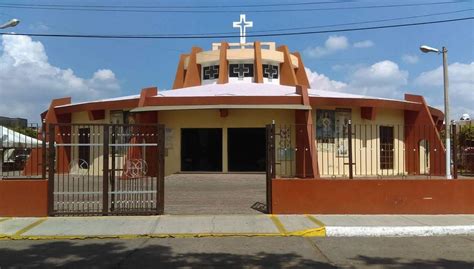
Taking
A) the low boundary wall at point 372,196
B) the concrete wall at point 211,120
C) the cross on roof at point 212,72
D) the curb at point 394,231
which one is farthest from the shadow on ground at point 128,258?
the cross on roof at point 212,72

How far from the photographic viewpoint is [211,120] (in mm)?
24844

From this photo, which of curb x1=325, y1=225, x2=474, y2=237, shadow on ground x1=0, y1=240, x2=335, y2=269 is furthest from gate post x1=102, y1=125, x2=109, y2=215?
curb x1=325, y1=225, x2=474, y2=237

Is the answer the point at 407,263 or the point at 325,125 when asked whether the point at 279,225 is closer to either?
the point at 407,263

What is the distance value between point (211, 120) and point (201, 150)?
5.06 ft

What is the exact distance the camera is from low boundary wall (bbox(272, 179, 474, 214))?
12547 mm

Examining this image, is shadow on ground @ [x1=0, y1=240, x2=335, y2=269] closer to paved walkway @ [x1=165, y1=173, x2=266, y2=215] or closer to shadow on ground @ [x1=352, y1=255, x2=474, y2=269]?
shadow on ground @ [x1=352, y1=255, x2=474, y2=269]

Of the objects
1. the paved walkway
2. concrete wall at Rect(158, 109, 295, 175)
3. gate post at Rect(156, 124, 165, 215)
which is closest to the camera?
gate post at Rect(156, 124, 165, 215)

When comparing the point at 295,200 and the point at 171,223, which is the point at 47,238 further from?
the point at 295,200

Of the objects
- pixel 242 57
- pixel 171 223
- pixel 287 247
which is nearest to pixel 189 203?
pixel 171 223

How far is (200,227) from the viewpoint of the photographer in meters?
→ 10.7

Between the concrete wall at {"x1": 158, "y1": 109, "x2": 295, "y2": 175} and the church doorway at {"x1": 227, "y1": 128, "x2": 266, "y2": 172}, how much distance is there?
0.24 metres

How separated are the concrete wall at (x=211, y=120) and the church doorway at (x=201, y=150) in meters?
0.20

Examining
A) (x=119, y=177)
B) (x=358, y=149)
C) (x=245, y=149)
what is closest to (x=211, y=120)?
(x=245, y=149)

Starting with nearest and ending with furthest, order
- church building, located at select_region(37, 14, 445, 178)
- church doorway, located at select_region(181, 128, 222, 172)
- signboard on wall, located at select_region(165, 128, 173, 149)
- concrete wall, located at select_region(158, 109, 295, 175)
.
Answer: church building, located at select_region(37, 14, 445, 178)
concrete wall, located at select_region(158, 109, 295, 175)
church doorway, located at select_region(181, 128, 222, 172)
signboard on wall, located at select_region(165, 128, 173, 149)
